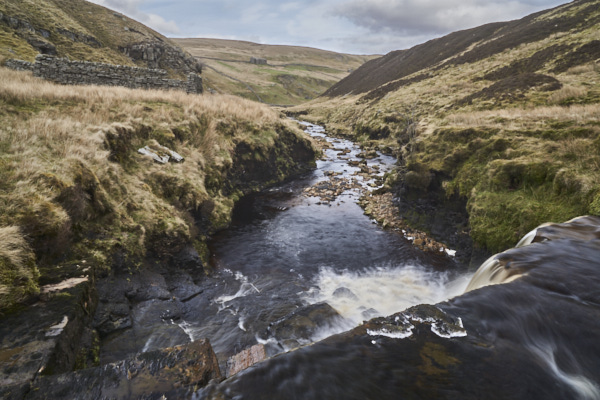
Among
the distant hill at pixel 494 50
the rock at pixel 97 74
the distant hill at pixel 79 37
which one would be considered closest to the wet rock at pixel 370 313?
the rock at pixel 97 74

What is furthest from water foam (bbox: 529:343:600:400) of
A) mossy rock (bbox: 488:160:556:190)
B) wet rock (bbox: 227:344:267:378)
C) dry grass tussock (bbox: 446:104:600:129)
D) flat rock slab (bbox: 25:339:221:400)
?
dry grass tussock (bbox: 446:104:600:129)

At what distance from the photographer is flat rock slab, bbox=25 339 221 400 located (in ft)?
11.4

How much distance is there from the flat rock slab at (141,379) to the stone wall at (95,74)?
23926mm

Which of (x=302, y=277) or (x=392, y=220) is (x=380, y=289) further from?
(x=392, y=220)

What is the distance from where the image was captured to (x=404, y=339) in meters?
4.55

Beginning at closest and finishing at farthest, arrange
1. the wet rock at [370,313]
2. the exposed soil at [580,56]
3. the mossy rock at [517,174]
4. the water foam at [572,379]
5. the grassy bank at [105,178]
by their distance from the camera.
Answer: the water foam at [572,379] < the grassy bank at [105,178] < the wet rock at [370,313] < the mossy rock at [517,174] < the exposed soil at [580,56]

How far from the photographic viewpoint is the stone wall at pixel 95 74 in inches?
765

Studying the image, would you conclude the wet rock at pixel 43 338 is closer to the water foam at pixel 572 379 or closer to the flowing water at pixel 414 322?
the flowing water at pixel 414 322

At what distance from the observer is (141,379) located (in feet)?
12.1

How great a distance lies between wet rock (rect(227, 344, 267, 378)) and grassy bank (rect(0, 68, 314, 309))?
382 centimetres

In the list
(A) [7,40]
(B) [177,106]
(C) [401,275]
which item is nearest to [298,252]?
(C) [401,275]

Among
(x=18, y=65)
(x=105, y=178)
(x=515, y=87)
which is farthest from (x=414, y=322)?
(x=515, y=87)

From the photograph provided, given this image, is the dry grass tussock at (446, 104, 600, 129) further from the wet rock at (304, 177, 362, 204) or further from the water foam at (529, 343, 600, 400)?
the water foam at (529, 343, 600, 400)

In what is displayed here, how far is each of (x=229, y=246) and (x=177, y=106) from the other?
12356 millimetres
